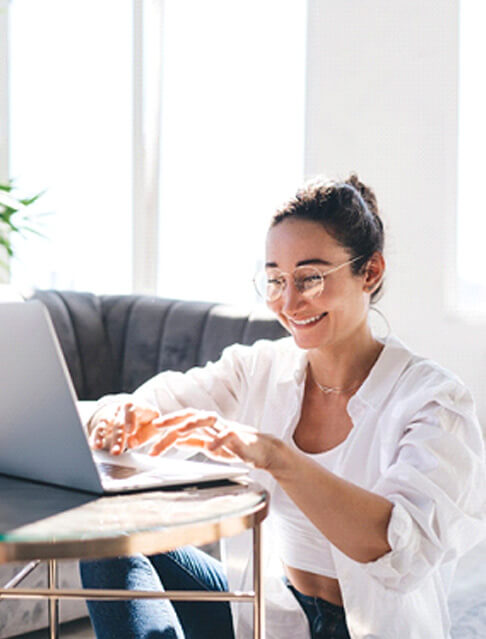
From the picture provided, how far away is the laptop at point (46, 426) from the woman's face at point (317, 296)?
406 mm

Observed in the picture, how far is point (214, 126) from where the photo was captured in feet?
17.2

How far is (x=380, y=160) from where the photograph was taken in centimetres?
542

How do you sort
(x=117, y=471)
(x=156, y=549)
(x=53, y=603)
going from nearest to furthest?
(x=156, y=549)
(x=117, y=471)
(x=53, y=603)

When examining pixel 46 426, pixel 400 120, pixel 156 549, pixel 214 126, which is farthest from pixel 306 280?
pixel 400 120

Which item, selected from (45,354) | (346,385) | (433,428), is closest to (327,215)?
(346,385)

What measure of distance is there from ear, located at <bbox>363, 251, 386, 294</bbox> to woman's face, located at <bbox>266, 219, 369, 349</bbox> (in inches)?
1.4

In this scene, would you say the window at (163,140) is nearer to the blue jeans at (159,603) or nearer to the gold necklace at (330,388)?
the gold necklace at (330,388)

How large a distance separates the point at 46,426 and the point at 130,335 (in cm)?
216

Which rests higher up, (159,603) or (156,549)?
(156,549)

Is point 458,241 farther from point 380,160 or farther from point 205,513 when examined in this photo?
point 205,513

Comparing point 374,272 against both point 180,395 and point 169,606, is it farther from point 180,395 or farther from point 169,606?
point 169,606

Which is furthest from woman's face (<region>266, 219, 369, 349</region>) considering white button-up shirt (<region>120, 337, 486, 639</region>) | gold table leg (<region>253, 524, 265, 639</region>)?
gold table leg (<region>253, 524, 265, 639</region>)

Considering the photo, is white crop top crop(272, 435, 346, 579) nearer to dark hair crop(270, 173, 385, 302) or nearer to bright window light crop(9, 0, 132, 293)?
dark hair crop(270, 173, 385, 302)

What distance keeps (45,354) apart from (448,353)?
4.78 m
